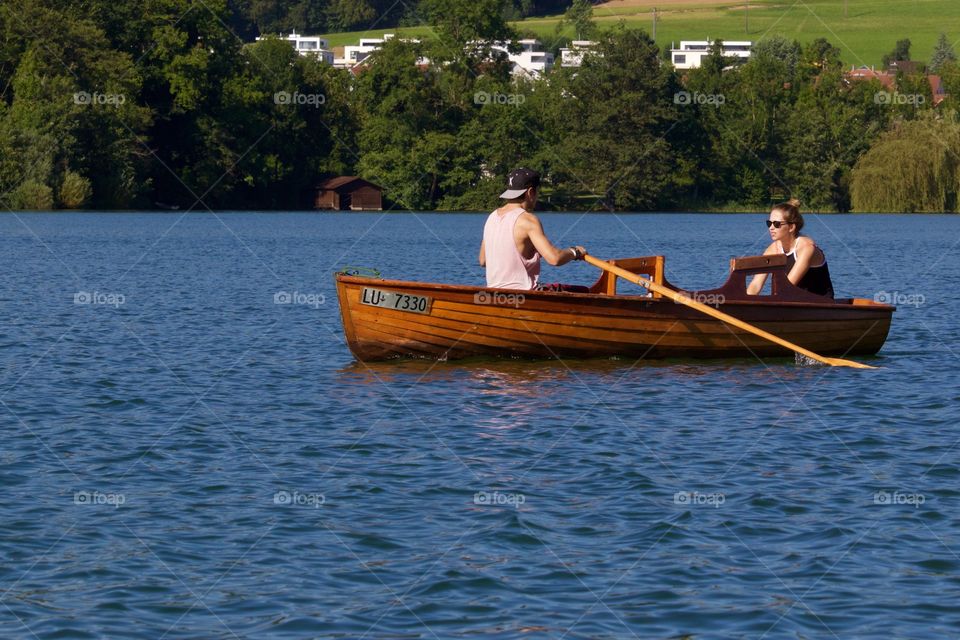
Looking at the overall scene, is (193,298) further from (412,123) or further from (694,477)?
(412,123)

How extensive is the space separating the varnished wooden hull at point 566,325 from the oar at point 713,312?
0.48 feet

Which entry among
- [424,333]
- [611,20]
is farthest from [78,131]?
[611,20]

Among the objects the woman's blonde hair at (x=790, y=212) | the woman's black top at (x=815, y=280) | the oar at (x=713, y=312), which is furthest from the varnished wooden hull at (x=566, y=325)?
the woman's blonde hair at (x=790, y=212)

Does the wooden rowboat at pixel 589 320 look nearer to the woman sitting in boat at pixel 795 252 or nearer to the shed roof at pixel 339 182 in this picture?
the woman sitting in boat at pixel 795 252

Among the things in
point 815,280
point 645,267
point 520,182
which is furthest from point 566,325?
point 815,280

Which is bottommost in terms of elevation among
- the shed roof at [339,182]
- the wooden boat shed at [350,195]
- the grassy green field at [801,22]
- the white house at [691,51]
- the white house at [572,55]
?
the wooden boat shed at [350,195]

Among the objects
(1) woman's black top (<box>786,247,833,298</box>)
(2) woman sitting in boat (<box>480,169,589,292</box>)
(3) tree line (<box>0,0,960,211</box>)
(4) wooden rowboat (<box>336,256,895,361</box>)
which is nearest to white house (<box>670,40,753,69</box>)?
(3) tree line (<box>0,0,960,211</box>)

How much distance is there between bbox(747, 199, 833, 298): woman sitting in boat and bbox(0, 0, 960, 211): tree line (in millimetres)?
62047

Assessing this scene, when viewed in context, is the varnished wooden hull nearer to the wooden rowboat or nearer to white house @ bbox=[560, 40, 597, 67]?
the wooden rowboat

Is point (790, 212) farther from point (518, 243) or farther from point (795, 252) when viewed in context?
point (518, 243)

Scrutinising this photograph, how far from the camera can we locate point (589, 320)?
15789mm

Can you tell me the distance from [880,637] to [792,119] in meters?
89.6

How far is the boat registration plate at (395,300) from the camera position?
1520 centimetres

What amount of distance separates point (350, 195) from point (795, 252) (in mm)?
75352
